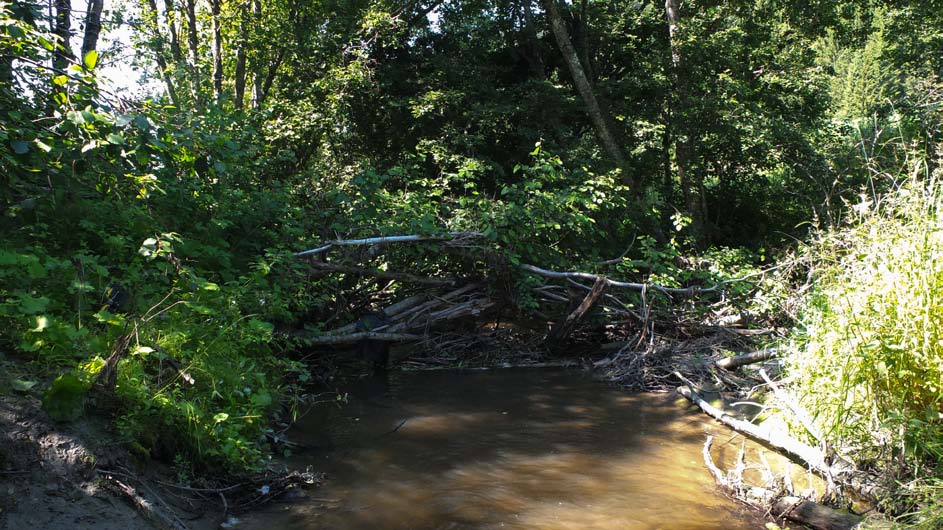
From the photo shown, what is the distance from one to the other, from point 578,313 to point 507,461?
4.25 m

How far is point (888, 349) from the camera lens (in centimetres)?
454

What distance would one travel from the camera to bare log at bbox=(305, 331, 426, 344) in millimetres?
8326

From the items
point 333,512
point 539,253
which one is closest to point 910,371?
point 333,512

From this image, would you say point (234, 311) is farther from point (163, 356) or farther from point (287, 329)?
point (287, 329)

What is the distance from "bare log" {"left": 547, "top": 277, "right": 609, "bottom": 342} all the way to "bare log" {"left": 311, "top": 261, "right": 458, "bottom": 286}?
1.70m

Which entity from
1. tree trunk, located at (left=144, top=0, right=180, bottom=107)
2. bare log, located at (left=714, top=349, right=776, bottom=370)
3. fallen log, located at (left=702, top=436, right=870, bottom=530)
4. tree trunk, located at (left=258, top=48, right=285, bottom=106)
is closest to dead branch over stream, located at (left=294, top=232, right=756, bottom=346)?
bare log, located at (left=714, top=349, right=776, bottom=370)

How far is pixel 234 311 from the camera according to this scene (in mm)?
5430

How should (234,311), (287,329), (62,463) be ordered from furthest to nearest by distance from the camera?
(287,329)
(234,311)
(62,463)

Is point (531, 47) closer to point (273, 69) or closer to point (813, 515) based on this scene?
point (273, 69)

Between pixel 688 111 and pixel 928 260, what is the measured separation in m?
9.02

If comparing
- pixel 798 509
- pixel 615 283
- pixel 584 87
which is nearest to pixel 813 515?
pixel 798 509

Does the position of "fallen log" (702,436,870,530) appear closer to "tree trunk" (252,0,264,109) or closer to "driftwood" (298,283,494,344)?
"driftwood" (298,283,494,344)

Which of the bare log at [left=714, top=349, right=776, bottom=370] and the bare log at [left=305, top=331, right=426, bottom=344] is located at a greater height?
the bare log at [left=305, top=331, right=426, bottom=344]

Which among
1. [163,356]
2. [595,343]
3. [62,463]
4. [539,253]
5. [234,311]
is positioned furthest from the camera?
[595,343]
